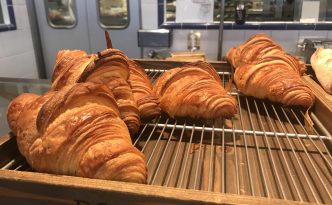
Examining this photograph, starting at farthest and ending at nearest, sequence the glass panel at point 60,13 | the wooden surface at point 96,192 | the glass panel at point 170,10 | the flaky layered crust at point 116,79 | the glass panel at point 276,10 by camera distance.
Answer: the glass panel at point 60,13, the glass panel at point 170,10, the glass panel at point 276,10, the flaky layered crust at point 116,79, the wooden surface at point 96,192

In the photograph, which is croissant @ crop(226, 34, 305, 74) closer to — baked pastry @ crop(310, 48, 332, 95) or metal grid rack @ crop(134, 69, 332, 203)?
baked pastry @ crop(310, 48, 332, 95)

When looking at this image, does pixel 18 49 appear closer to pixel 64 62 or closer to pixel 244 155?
pixel 64 62

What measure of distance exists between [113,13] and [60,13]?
50 centimetres

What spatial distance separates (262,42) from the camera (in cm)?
102

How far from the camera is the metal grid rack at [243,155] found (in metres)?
0.53

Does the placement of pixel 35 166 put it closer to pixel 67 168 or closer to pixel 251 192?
pixel 67 168

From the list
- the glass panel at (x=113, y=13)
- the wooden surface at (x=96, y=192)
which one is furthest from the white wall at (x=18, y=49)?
the wooden surface at (x=96, y=192)

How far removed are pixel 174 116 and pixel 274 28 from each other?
183 cm

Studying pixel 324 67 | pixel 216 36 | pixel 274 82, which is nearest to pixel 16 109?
pixel 274 82

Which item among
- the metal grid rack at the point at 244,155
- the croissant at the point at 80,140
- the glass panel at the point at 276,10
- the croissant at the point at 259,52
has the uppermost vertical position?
the glass panel at the point at 276,10

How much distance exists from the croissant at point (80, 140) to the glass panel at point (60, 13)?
2.23 meters

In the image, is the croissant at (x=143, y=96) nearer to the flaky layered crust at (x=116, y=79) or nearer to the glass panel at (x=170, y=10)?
the flaky layered crust at (x=116, y=79)

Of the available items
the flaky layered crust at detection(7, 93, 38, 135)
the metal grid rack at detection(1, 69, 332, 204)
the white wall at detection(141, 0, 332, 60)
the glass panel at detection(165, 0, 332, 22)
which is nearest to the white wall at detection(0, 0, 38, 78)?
the white wall at detection(141, 0, 332, 60)

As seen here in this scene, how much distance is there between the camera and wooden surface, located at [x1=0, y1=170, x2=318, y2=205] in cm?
40
